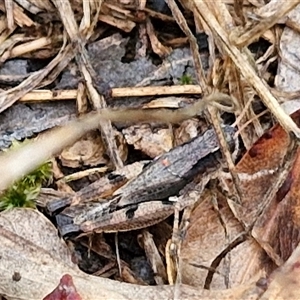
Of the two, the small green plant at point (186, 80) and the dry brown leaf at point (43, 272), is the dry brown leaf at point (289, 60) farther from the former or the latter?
the dry brown leaf at point (43, 272)

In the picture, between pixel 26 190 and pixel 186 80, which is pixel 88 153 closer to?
pixel 26 190

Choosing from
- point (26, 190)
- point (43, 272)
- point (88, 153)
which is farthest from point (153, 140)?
point (43, 272)

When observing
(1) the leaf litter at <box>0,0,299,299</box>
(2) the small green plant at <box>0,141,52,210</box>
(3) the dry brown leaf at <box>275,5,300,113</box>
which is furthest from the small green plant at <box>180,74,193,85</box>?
(2) the small green plant at <box>0,141,52,210</box>

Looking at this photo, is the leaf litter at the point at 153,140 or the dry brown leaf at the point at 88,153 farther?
the dry brown leaf at the point at 88,153

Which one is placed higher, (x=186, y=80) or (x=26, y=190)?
(x=186, y=80)

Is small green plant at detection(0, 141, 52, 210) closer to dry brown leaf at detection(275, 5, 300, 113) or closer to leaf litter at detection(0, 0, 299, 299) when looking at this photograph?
leaf litter at detection(0, 0, 299, 299)

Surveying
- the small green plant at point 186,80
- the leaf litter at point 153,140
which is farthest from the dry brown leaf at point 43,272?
the small green plant at point 186,80

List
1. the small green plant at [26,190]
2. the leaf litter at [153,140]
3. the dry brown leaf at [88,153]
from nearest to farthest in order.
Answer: the leaf litter at [153,140]
the small green plant at [26,190]
the dry brown leaf at [88,153]

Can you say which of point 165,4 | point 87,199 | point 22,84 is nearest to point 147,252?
point 87,199
